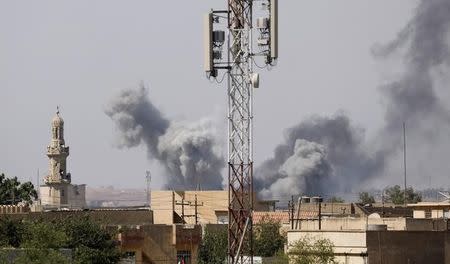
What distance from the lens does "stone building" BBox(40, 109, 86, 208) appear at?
133250 millimetres

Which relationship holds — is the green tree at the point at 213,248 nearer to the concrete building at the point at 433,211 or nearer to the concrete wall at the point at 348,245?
the concrete building at the point at 433,211

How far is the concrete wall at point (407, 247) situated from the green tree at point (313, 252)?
1863mm

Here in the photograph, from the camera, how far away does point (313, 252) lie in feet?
200

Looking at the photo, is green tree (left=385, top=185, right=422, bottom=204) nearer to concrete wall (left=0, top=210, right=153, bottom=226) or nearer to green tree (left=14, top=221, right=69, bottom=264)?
concrete wall (left=0, top=210, right=153, bottom=226)

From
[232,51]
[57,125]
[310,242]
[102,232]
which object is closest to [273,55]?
[232,51]

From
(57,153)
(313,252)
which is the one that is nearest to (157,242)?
(313,252)

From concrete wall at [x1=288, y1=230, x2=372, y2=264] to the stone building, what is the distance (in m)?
70.4

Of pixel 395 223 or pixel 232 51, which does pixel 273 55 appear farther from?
pixel 395 223

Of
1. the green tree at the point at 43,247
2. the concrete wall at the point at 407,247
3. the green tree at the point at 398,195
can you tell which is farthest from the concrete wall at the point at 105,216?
the green tree at the point at 398,195

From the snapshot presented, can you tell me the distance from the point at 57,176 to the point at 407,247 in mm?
75939

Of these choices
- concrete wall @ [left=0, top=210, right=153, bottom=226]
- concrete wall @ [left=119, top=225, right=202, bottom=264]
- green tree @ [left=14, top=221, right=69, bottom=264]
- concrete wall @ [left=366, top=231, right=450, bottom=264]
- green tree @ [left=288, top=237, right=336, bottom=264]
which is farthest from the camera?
concrete wall @ [left=0, top=210, right=153, bottom=226]

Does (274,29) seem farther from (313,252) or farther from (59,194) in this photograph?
(59,194)

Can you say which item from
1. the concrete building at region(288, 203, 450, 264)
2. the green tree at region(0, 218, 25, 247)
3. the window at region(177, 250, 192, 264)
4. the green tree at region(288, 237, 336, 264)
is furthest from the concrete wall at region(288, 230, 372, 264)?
the window at region(177, 250, 192, 264)

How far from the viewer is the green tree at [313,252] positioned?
199 ft
